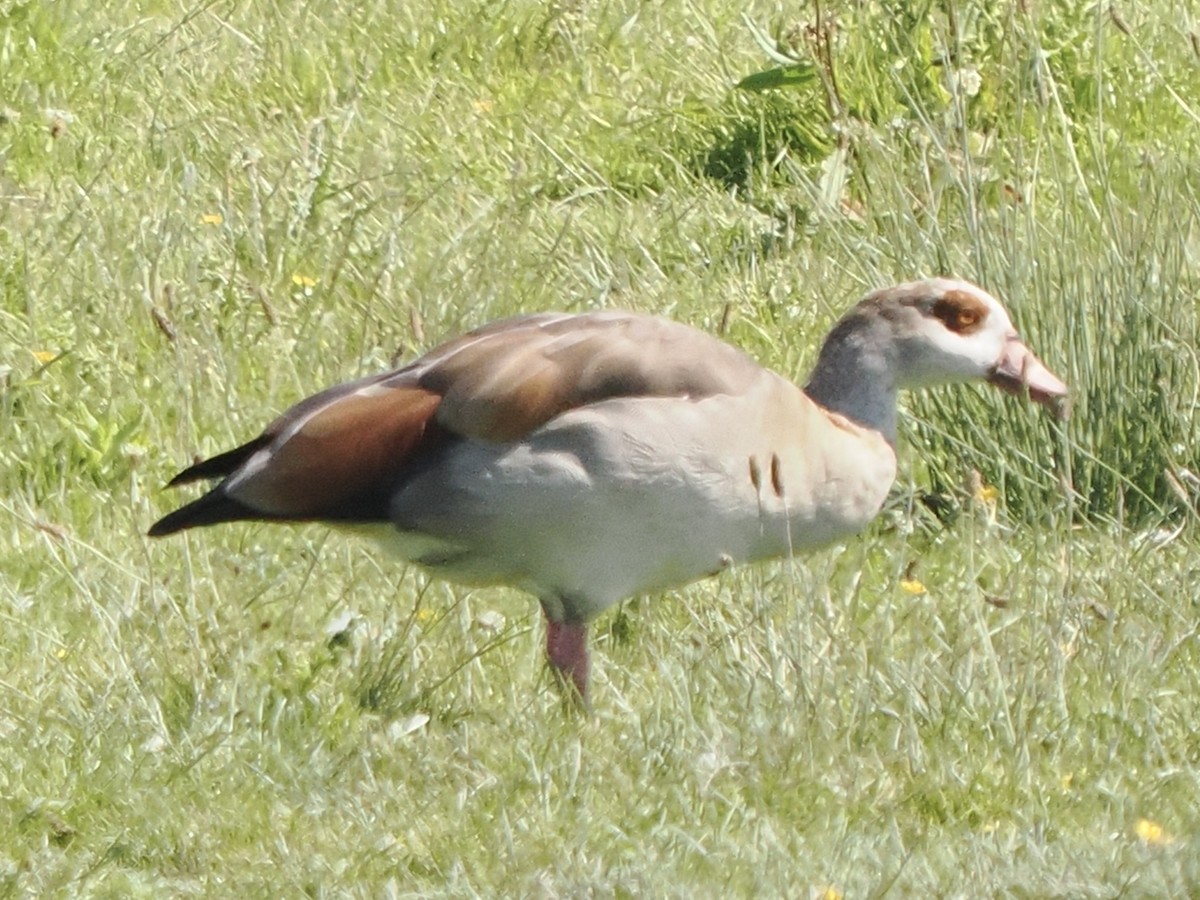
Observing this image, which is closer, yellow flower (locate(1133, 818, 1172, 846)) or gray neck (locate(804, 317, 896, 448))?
yellow flower (locate(1133, 818, 1172, 846))

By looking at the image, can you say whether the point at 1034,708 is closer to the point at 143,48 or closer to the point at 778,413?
the point at 778,413

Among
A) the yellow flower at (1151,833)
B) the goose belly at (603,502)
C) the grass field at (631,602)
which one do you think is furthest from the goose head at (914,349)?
the yellow flower at (1151,833)

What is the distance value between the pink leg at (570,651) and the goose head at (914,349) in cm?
91

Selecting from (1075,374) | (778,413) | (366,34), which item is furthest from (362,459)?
(366,34)

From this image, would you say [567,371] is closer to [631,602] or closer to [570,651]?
[570,651]

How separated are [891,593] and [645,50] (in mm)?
4378

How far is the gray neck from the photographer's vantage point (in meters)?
5.45

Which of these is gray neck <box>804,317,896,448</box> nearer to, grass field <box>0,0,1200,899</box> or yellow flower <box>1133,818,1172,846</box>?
grass field <box>0,0,1200,899</box>

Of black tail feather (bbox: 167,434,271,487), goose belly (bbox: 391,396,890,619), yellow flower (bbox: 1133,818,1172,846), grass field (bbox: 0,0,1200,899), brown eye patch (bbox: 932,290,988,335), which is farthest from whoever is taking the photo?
brown eye patch (bbox: 932,290,988,335)

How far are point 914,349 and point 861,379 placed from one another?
14cm

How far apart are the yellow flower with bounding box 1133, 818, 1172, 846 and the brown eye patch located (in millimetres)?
1572

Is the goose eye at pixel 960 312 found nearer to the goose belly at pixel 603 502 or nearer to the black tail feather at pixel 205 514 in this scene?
the goose belly at pixel 603 502

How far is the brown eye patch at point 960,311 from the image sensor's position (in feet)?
17.8

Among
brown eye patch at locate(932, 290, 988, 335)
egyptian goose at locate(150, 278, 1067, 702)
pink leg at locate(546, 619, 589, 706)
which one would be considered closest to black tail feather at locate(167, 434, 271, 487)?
egyptian goose at locate(150, 278, 1067, 702)
